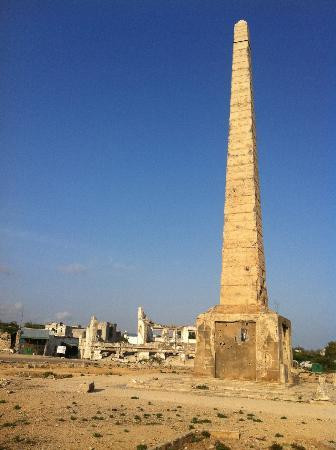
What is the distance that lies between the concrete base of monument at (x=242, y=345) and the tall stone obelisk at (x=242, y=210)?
609 mm

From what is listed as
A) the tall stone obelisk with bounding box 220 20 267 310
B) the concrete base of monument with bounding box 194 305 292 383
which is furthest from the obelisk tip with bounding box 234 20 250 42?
the concrete base of monument with bounding box 194 305 292 383

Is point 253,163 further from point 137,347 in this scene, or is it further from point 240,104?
point 137,347

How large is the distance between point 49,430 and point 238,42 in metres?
17.3

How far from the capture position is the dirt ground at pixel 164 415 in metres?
7.28

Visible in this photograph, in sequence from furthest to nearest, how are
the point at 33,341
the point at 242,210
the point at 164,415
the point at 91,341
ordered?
the point at 33,341 < the point at 91,341 < the point at 242,210 < the point at 164,415

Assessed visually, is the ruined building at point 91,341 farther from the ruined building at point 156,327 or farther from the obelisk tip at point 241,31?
the obelisk tip at point 241,31

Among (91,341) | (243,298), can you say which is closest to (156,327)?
(91,341)

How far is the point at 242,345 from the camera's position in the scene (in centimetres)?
1470

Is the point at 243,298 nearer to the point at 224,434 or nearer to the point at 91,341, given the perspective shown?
the point at 224,434

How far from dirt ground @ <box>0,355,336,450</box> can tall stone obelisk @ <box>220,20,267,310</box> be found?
3.48 m

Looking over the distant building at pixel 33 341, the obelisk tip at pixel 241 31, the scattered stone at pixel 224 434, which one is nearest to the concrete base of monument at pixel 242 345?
the scattered stone at pixel 224 434

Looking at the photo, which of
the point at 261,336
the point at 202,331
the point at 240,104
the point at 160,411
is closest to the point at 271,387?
the point at 261,336

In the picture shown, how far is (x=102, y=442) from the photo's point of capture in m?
6.97

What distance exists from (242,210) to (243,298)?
345 centimetres
